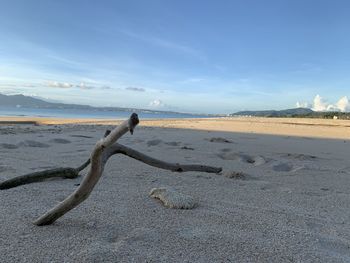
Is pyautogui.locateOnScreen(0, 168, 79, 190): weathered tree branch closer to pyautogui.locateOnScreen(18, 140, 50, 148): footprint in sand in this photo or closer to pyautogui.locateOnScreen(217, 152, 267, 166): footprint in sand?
pyautogui.locateOnScreen(217, 152, 267, 166): footprint in sand

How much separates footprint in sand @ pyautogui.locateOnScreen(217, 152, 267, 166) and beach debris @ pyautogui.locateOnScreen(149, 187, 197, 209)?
270cm

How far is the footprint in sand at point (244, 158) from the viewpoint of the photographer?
583 centimetres

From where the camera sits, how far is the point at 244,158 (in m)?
6.09

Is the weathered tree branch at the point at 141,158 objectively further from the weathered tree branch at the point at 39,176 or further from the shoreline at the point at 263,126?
the shoreline at the point at 263,126

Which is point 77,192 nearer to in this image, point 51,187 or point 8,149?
point 51,187

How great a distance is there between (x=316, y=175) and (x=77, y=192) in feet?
11.6

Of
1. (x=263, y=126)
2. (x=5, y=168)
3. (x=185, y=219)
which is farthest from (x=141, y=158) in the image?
(x=263, y=126)

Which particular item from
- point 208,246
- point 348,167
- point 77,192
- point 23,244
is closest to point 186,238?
point 208,246

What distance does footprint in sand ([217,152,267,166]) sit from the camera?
5.83 metres

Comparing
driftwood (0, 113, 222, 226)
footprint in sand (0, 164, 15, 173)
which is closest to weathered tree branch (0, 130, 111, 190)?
driftwood (0, 113, 222, 226)

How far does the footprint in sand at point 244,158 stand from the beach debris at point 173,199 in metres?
2.70

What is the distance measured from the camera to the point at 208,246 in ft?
7.48

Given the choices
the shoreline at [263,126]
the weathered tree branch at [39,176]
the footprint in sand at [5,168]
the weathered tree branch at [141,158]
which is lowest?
the footprint in sand at [5,168]

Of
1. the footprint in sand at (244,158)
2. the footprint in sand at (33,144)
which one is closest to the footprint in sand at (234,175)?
the footprint in sand at (244,158)
